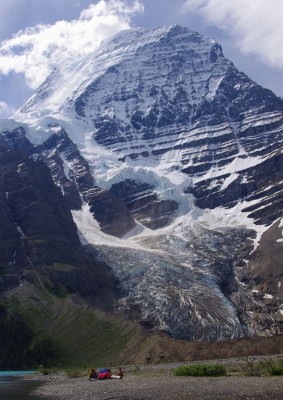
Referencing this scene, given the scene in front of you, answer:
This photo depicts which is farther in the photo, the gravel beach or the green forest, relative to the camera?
the green forest

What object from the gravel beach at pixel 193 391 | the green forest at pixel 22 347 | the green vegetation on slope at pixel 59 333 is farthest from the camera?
the green vegetation on slope at pixel 59 333

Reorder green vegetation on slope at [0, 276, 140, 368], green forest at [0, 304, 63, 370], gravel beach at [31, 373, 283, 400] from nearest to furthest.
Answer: gravel beach at [31, 373, 283, 400]
green forest at [0, 304, 63, 370]
green vegetation on slope at [0, 276, 140, 368]

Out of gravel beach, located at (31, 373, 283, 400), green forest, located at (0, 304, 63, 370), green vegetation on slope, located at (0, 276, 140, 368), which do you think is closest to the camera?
gravel beach, located at (31, 373, 283, 400)

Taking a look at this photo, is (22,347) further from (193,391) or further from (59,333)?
(193,391)

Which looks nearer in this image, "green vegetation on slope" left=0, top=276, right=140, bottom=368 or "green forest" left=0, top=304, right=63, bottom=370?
"green forest" left=0, top=304, right=63, bottom=370

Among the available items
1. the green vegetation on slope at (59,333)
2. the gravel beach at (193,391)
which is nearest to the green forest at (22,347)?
the green vegetation on slope at (59,333)

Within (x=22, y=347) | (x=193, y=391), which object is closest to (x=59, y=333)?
(x=22, y=347)

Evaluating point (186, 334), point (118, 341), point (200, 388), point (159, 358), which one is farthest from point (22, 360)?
point (200, 388)

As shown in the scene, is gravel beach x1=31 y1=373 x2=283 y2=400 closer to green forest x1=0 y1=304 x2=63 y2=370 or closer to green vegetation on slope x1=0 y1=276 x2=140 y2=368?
green vegetation on slope x1=0 y1=276 x2=140 y2=368

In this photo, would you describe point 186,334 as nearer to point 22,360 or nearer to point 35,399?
point 22,360

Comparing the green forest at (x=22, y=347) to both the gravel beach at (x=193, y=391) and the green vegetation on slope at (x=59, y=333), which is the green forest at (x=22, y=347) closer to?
the green vegetation on slope at (x=59, y=333)

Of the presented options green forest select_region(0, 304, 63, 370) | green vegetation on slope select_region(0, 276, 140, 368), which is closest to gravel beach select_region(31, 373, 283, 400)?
green vegetation on slope select_region(0, 276, 140, 368)
